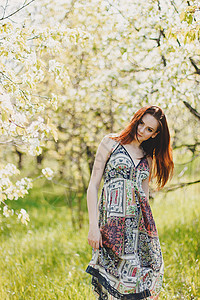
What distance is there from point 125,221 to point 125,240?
117 millimetres

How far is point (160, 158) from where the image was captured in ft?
8.50

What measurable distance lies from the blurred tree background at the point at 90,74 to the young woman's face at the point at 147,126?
669 mm

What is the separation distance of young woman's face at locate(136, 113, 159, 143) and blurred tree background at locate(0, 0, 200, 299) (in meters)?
0.67

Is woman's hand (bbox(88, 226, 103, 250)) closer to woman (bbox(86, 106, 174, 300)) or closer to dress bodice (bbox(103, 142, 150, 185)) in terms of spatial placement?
woman (bbox(86, 106, 174, 300))

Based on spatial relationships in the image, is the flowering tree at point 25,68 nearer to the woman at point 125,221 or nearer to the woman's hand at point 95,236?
the woman at point 125,221

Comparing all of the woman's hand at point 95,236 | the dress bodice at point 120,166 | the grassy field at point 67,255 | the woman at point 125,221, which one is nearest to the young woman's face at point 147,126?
the woman at point 125,221

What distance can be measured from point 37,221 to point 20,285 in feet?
9.84

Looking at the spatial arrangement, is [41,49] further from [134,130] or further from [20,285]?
[20,285]

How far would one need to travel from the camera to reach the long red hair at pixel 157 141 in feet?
7.75

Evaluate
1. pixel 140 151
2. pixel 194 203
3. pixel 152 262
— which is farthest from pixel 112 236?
pixel 194 203

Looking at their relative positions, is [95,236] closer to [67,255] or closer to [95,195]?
[95,195]

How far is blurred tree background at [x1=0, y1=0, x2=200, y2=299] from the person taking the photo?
2723mm

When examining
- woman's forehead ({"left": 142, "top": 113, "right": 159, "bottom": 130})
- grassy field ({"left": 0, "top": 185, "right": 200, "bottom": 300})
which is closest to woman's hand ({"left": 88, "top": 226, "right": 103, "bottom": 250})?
woman's forehead ({"left": 142, "top": 113, "right": 159, "bottom": 130})

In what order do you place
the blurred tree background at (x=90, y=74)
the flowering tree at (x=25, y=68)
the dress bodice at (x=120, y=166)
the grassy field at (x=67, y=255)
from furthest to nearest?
the grassy field at (x=67, y=255) < the blurred tree background at (x=90, y=74) < the flowering tree at (x=25, y=68) < the dress bodice at (x=120, y=166)
